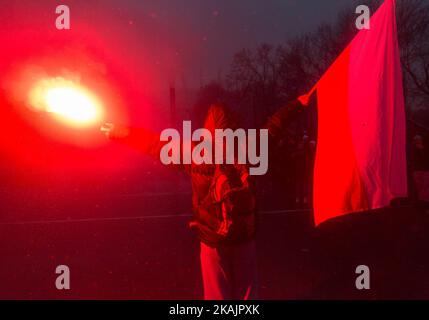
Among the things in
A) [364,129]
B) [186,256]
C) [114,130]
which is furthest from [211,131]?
[186,256]

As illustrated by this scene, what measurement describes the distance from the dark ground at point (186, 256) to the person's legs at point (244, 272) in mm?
1679

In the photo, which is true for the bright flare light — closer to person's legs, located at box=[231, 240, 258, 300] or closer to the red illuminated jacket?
the red illuminated jacket

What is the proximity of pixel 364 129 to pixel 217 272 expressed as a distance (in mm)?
1735

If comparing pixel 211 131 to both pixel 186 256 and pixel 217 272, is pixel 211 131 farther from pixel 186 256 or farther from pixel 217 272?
pixel 186 256

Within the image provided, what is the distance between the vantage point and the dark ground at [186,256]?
18.0 ft

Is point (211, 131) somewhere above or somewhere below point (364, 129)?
below

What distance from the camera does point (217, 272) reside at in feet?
11.8

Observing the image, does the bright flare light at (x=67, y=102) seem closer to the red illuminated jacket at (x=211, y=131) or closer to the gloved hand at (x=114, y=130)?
the gloved hand at (x=114, y=130)

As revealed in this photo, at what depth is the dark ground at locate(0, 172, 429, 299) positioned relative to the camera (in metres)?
5.48

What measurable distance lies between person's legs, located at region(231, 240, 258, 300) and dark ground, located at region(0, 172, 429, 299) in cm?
168
